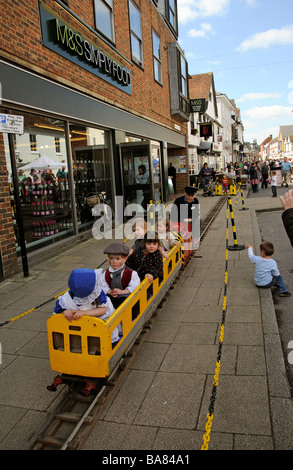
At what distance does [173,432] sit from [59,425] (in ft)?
3.10

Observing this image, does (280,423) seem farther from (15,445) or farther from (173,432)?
(15,445)

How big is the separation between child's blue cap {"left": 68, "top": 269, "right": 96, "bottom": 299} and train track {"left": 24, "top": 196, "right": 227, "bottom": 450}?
87 centimetres

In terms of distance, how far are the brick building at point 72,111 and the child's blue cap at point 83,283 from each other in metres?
3.62

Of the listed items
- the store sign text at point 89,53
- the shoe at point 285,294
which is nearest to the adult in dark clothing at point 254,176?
the store sign text at point 89,53

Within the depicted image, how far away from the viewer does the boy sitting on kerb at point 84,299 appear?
123 inches

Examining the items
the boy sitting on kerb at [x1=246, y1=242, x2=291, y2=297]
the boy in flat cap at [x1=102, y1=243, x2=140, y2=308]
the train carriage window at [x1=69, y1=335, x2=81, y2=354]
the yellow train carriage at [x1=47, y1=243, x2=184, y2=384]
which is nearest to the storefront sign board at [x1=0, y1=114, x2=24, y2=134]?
the boy in flat cap at [x1=102, y1=243, x2=140, y2=308]

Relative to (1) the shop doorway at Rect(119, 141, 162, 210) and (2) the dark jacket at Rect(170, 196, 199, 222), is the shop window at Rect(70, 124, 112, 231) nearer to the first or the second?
(1) the shop doorway at Rect(119, 141, 162, 210)

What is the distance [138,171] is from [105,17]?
4.94 meters

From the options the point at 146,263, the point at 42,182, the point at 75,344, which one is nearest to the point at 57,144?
the point at 42,182

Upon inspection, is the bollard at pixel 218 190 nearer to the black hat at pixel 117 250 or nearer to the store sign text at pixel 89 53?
the store sign text at pixel 89 53

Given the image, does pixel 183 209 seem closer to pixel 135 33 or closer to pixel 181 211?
pixel 181 211

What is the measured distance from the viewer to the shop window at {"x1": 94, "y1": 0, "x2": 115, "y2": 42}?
10125mm
